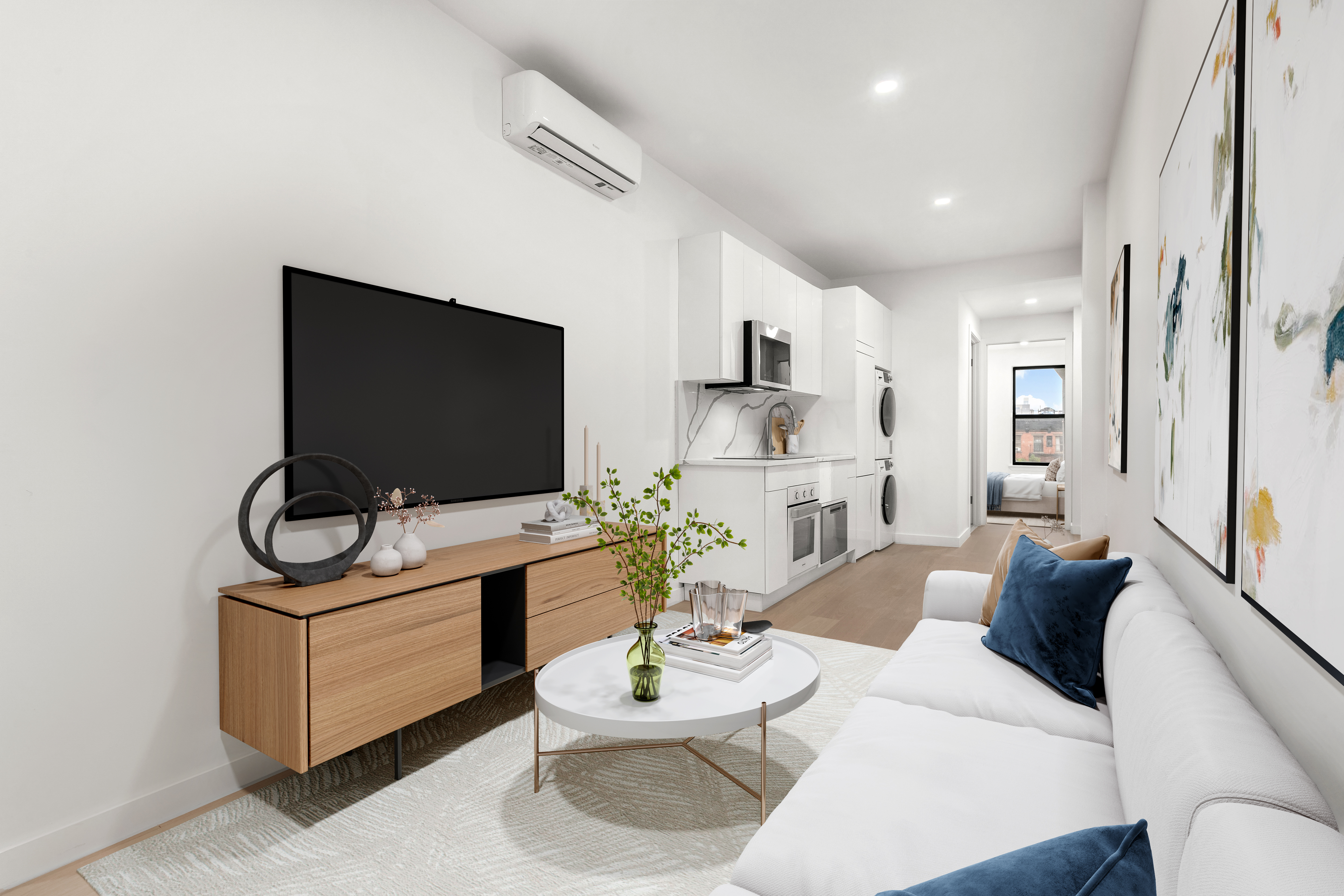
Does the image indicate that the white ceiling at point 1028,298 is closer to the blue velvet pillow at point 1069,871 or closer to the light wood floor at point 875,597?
the light wood floor at point 875,597

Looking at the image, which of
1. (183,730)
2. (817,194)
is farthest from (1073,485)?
(183,730)

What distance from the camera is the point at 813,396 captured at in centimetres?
576

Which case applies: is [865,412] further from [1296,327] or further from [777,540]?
[1296,327]

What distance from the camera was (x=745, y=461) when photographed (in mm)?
4148

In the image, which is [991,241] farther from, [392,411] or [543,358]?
[392,411]

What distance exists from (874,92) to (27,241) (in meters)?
3.30

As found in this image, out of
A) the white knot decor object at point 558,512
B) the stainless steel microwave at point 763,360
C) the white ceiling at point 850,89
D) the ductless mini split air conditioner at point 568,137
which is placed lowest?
the white knot decor object at point 558,512

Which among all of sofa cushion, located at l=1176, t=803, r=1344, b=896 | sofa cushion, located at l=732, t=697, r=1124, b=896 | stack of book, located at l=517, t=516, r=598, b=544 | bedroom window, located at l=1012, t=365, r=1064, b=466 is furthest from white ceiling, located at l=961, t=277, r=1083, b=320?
sofa cushion, located at l=1176, t=803, r=1344, b=896

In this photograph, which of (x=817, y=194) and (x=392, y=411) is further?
(x=817, y=194)

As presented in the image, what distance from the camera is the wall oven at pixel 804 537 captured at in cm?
429

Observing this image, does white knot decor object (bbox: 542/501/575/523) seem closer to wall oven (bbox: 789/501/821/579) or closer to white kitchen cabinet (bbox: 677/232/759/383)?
white kitchen cabinet (bbox: 677/232/759/383)

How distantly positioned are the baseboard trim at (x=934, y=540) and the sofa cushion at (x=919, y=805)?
204 inches

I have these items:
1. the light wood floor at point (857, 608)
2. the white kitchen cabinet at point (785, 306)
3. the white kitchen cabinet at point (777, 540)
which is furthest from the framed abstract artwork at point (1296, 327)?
the white kitchen cabinet at point (785, 306)

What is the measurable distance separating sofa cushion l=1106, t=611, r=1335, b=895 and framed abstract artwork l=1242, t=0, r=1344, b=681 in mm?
120
